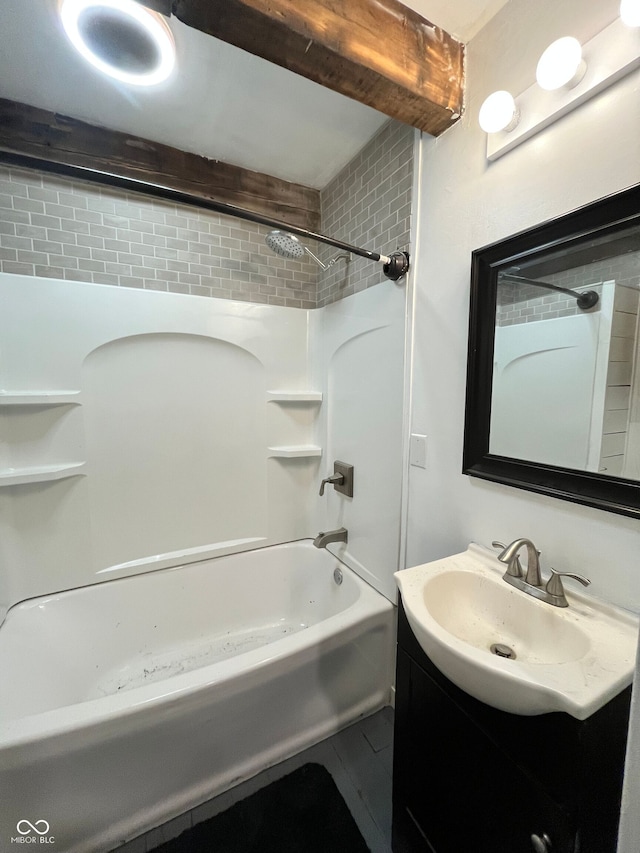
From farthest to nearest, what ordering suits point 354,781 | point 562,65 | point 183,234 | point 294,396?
point 294,396 < point 183,234 < point 354,781 < point 562,65

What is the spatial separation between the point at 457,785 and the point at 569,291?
1359mm

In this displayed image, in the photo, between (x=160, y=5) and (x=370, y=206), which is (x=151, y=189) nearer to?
(x=160, y=5)

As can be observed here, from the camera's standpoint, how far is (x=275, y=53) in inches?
38.4

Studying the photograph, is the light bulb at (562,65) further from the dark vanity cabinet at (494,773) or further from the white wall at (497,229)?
the dark vanity cabinet at (494,773)

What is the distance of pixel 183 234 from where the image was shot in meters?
1.84

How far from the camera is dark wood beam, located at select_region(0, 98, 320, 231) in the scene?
1500mm

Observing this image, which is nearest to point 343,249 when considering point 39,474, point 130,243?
point 130,243

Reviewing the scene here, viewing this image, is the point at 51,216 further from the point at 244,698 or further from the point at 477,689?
the point at 477,689

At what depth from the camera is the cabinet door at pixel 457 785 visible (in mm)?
708

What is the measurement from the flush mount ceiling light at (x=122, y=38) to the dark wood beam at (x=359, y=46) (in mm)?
417

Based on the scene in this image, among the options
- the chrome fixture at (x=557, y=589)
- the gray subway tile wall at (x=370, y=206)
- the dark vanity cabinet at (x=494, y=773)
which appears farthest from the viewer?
the gray subway tile wall at (x=370, y=206)

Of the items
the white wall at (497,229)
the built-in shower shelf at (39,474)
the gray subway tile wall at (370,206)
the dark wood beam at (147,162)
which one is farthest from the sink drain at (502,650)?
the dark wood beam at (147,162)

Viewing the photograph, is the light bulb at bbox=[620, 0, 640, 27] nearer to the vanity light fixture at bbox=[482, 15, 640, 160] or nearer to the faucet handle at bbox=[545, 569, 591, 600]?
the vanity light fixture at bbox=[482, 15, 640, 160]

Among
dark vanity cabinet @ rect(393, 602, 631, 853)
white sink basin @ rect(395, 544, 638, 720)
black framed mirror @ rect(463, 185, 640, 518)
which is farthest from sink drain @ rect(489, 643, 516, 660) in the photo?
black framed mirror @ rect(463, 185, 640, 518)
